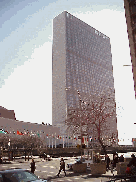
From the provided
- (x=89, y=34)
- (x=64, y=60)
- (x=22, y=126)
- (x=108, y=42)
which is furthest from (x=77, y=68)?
(x=22, y=126)

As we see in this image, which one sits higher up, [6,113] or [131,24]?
[131,24]

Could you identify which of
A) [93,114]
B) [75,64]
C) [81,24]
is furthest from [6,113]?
[93,114]

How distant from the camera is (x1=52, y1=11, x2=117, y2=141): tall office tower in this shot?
142 meters

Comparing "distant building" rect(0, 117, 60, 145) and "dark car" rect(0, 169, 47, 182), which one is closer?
"dark car" rect(0, 169, 47, 182)

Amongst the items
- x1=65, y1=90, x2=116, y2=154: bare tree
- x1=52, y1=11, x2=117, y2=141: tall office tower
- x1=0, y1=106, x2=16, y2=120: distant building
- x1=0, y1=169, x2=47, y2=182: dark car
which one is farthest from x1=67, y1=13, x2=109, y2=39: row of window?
x1=0, y1=169, x2=47, y2=182: dark car

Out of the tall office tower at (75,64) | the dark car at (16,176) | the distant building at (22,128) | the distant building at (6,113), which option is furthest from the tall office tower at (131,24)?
the distant building at (6,113)

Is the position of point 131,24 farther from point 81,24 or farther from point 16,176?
point 81,24

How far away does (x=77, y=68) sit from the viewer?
150 metres

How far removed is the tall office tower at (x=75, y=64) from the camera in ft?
465

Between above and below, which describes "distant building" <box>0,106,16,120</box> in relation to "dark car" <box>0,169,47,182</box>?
above

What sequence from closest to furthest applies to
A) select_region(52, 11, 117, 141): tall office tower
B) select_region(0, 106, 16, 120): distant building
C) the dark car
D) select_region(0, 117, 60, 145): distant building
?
→ the dark car < select_region(0, 117, 60, 145): distant building < select_region(0, 106, 16, 120): distant building < select_region(52, 11, 117, 141): tall office tower

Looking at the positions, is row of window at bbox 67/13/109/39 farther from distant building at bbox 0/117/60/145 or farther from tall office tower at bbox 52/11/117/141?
distant building at bbox 0/117/60/145

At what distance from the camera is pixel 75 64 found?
149750 mm

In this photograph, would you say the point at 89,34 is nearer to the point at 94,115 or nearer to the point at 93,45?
the point at 93,45
